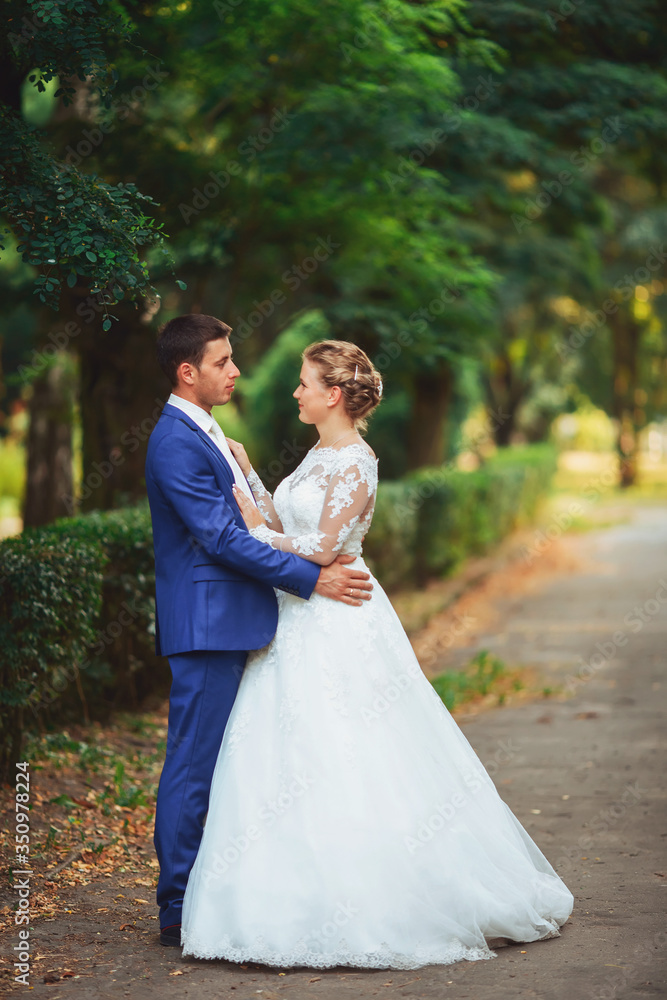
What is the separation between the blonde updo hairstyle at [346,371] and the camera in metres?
4.33

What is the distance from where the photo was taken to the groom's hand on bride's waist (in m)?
Result: 4.24

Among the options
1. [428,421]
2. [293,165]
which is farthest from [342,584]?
[428,421]

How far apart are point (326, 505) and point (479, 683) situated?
574 cm

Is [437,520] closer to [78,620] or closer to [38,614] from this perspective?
[78,620]

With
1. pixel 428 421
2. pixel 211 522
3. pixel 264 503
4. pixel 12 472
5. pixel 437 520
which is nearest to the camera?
pixel 211 522

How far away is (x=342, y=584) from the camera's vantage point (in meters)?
4.25

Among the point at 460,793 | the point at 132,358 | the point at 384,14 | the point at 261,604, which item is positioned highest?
the point at 384,14

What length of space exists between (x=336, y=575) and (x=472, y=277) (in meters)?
6.91

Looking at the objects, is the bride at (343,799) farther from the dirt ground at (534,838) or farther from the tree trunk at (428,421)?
the tree trunk at (428,421)

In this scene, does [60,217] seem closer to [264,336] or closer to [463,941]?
[463,941]

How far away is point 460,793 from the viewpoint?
416 centimetres

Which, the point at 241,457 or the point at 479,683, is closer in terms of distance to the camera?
the point at 241,457

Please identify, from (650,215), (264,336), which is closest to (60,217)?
(264,336)

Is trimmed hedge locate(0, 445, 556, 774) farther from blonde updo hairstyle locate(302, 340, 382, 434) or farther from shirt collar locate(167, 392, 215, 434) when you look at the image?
blonde updo hairstyle locate(302, 340, 382, 434)
